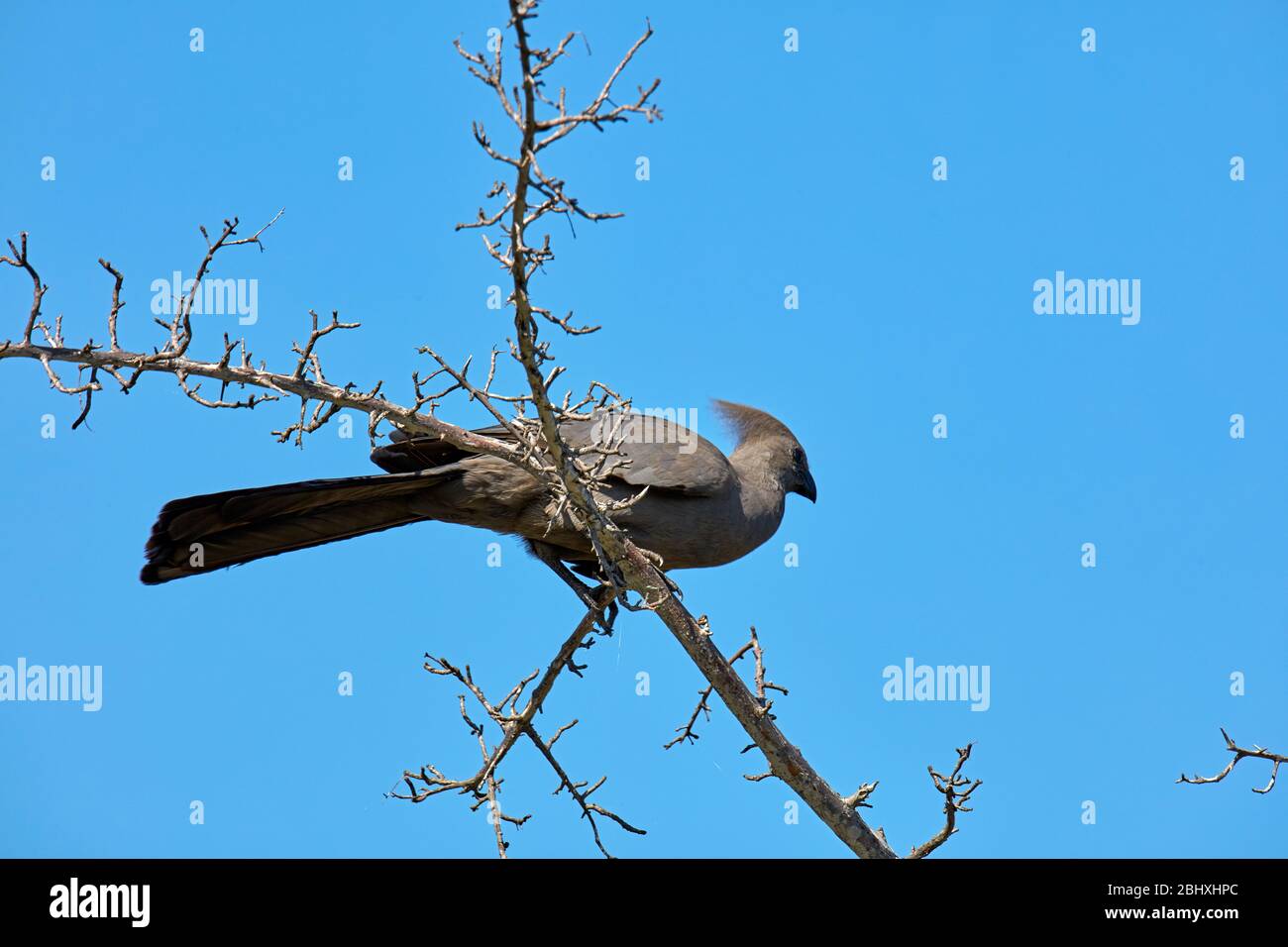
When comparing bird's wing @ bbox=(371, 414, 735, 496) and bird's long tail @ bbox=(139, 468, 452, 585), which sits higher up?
bird's wing @ bbox=(371, 414, 735, 496)

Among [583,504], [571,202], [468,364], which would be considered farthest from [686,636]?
[571,202]

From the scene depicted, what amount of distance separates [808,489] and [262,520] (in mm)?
4154

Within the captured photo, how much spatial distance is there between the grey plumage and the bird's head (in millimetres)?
783

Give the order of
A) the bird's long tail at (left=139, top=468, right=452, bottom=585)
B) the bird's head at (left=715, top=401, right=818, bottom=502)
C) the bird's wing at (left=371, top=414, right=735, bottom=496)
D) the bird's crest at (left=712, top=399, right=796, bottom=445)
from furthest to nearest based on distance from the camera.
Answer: the bird's crest at (left=712, top=399, right=796, bottom=445) → the bird's head at (left=715, top=401, right=818, bottom=502) → the bird's wing at (left=371, top=414, right=735, bottom=496) → the bird's long tail at (left=139, top=468, right=452, bottom=585)

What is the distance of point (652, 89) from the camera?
3.85 m

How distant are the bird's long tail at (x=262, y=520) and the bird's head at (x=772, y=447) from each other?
273 cm

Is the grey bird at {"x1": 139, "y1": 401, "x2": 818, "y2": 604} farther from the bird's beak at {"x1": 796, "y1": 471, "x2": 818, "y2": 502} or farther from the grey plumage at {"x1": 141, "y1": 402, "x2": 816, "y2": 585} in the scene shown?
the bird's beak at {"x1": 796, "y1": 471, "x2": 818, "y2": 502}

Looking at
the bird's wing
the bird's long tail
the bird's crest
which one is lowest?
the bird's long tail

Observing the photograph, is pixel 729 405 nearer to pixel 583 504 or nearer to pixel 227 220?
pixel 583 504

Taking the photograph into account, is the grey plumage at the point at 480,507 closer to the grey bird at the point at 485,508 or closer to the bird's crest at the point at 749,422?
the grey bird at the point at 485,508

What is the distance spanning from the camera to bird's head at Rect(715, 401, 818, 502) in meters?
8.97

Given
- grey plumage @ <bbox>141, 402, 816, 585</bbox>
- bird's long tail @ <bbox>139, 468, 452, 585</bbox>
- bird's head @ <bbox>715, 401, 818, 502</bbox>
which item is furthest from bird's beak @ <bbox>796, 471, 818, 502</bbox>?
bird's long tail @ <bbox>139, 468, 452, 585</bbox>

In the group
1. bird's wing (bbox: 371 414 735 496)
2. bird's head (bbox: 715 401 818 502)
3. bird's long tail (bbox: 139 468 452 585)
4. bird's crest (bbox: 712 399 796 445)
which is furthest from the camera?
bird's crest (bbox: 712 399 796 445)

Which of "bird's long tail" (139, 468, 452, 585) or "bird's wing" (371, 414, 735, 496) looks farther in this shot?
"bird's wing" (371, 414, 735, 496)
